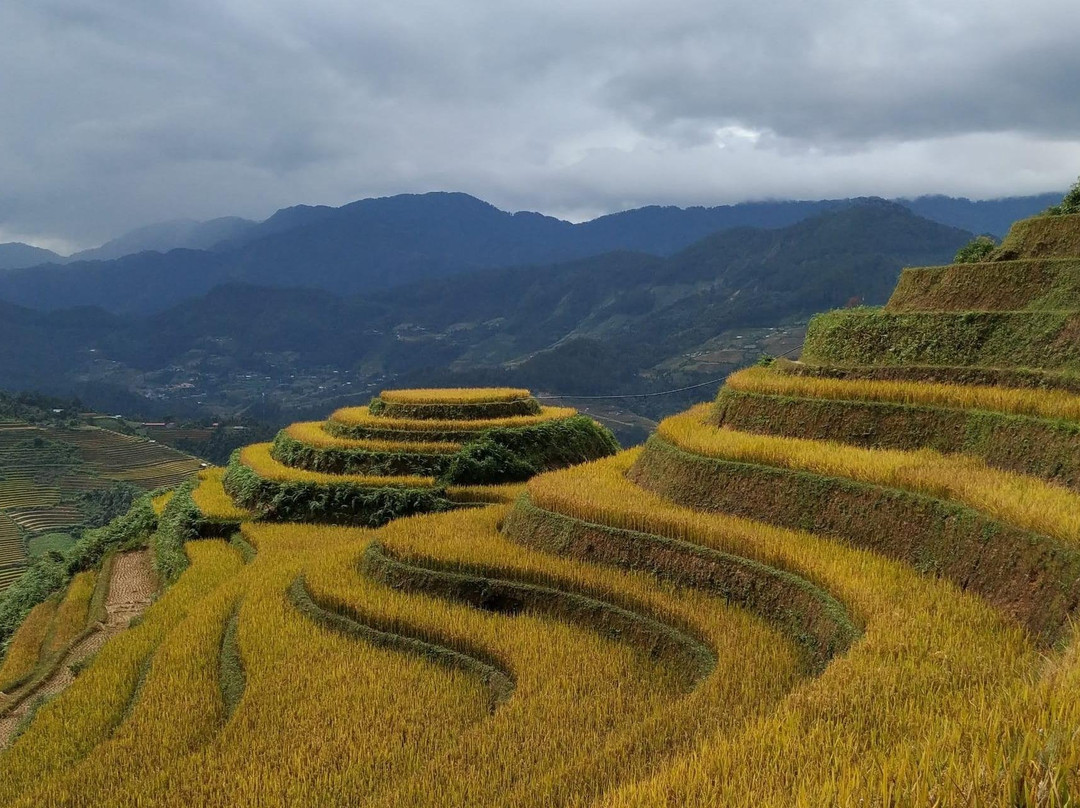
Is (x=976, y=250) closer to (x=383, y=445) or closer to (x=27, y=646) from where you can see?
(x=383, y=445)

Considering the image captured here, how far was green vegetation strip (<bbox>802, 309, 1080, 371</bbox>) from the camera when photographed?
10.9m

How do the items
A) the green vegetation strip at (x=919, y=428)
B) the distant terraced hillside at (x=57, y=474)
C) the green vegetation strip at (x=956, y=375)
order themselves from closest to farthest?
the green vegetation strip at (x=919, y=428)
the green vegetation strip at (x=956, y=375)
the distant terraced hillside at (x=57, y=474)

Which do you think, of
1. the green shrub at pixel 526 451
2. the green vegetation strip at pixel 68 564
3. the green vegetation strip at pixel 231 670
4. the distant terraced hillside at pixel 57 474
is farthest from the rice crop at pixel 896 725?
the distant terraced hillside at pixel 57 474

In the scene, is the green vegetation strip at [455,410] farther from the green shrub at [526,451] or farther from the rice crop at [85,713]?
the rice crop at [85,713]

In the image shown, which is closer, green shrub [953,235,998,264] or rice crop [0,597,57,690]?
rice crop [0,597,57,690]

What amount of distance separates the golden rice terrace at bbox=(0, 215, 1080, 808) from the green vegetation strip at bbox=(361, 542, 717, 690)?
4cm

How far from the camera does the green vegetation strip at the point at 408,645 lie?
8031mm

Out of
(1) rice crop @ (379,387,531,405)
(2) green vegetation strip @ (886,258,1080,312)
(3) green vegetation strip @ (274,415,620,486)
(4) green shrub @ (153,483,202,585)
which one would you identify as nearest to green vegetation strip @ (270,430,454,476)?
(3) green vegetation strip @ (274,415,620,486)

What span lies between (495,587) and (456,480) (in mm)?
9471

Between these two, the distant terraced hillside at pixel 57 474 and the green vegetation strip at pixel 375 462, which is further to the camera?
the distant terraced hillside at pixel 57 474

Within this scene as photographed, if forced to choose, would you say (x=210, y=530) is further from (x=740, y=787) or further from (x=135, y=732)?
(x=740, y=787)

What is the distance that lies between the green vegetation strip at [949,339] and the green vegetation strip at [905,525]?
414cm

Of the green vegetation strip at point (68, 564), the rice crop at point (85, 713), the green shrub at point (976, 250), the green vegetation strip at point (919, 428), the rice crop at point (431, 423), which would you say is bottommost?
the green vegetation strip at point (68, 564)

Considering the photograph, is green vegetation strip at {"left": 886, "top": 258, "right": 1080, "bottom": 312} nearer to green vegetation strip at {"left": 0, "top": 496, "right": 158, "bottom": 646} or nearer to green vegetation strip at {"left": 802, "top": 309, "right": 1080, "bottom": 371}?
green vegetation strip at {"left": 802, "top": 309, "right": 1080, "bottom": 371}
